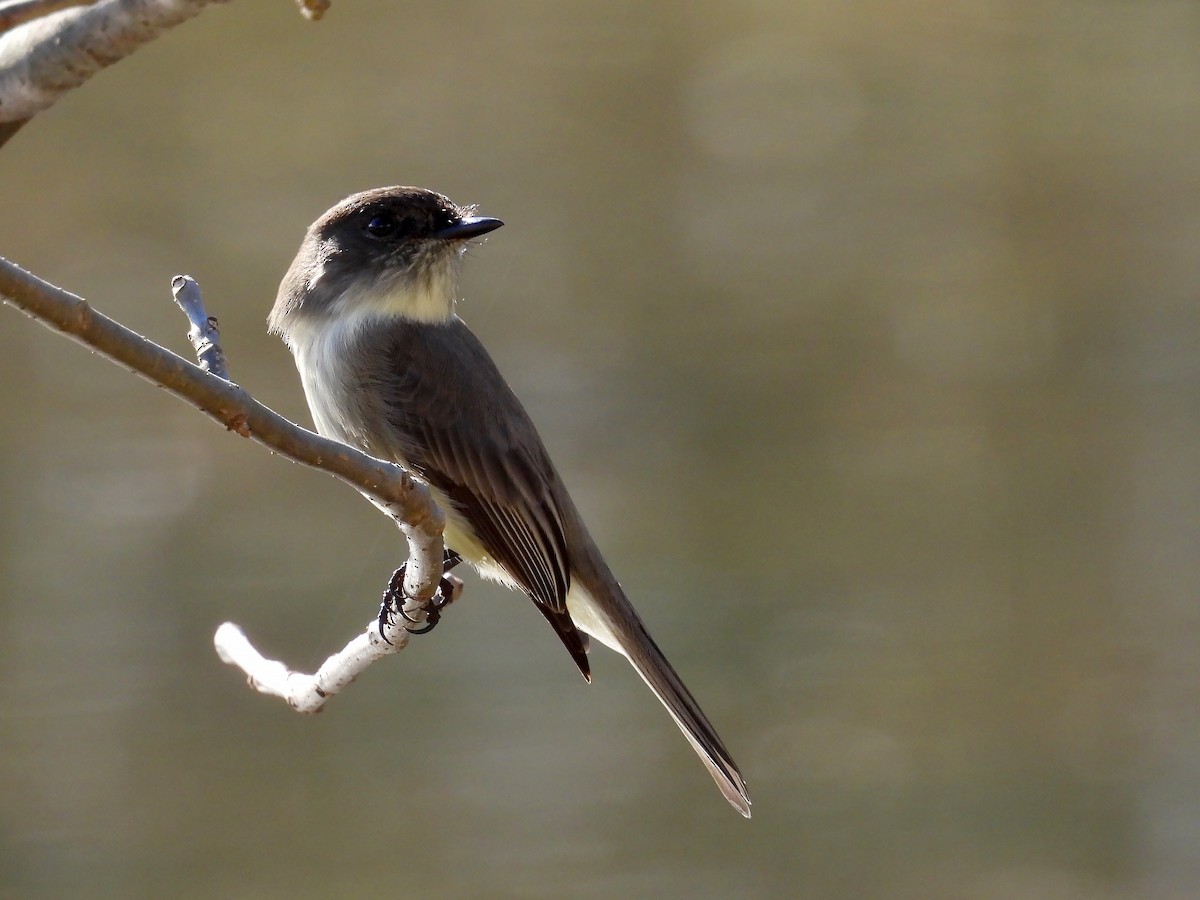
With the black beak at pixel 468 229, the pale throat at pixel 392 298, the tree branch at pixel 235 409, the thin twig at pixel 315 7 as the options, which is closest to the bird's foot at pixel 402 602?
the tree branch at pixel 235 409

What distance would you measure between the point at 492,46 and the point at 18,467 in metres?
2.62

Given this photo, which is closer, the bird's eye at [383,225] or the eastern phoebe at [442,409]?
the eastern phoebe at [442,409]

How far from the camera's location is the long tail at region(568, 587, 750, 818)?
10.8 feet

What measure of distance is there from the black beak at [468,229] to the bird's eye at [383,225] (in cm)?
10

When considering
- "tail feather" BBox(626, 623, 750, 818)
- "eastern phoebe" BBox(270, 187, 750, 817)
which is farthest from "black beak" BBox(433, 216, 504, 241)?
"tail feather" BBox(626, 623, 750, 818)

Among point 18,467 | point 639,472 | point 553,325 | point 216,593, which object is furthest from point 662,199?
point 18,467

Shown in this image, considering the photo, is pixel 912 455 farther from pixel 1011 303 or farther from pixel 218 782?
pixel 218 782

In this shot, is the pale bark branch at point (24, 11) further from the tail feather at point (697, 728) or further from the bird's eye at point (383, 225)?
the tail feather at point (697, 728)

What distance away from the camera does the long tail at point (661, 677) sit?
3277 millimetres

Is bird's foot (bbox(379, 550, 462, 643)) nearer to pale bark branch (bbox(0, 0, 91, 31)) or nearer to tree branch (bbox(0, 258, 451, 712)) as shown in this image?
tree branch (bbox(0, 258, 451, 712))

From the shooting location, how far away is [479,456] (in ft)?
10.9

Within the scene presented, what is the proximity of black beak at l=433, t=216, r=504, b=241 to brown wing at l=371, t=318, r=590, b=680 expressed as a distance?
224 mm

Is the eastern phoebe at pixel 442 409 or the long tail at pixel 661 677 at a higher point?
the eastern phoebe at pixel 442 409

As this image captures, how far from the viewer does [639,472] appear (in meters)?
6.28
